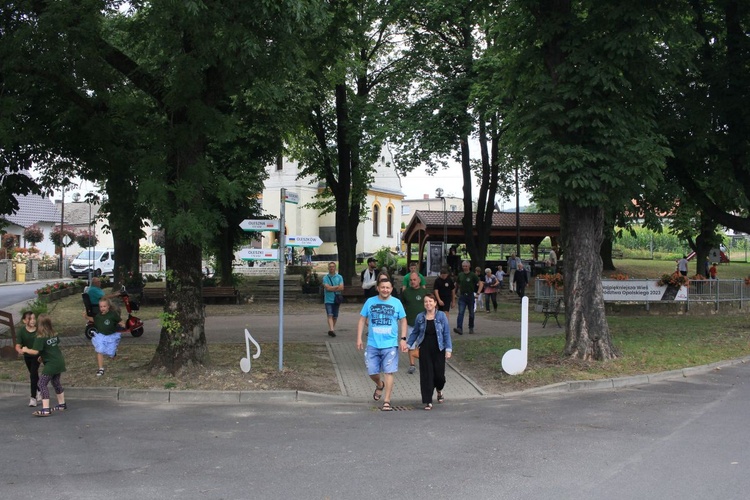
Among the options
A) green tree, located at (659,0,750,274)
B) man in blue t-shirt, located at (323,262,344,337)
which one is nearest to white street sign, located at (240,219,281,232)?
man in blue t-shirt, located at (323,262,344,337)

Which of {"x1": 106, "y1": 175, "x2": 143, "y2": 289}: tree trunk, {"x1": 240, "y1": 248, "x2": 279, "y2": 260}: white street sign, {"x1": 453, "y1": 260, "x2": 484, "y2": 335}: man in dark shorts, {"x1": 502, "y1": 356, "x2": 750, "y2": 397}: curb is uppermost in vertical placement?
{"x1": 106, "y1": 175, "x2": 143, "y2": 289}: tree trunk

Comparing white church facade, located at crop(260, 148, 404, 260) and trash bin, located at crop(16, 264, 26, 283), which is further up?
white church facade, located at crop(260, 148, 404, 260)

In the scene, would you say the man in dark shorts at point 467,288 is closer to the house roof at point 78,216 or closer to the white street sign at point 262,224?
the white street sign at point 262,224

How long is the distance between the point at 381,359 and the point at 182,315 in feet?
11.9

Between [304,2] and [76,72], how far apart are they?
176 inches

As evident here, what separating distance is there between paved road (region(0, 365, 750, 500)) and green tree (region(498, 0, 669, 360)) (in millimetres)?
3067

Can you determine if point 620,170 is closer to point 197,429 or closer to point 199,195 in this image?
point 199,195

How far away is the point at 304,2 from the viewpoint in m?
9.59

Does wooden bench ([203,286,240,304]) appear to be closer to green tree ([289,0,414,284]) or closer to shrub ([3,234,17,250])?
green tree ([289,0,414,284])

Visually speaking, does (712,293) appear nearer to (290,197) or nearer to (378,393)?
(378,393)

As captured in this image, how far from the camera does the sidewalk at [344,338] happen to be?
34.6 feet

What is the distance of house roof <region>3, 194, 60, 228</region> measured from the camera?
60.9 m

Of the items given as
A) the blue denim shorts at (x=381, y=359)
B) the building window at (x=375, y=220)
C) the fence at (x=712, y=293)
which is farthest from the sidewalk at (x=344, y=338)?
the building window at (x=375, y=220)

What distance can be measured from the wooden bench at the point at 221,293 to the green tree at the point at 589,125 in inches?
594
